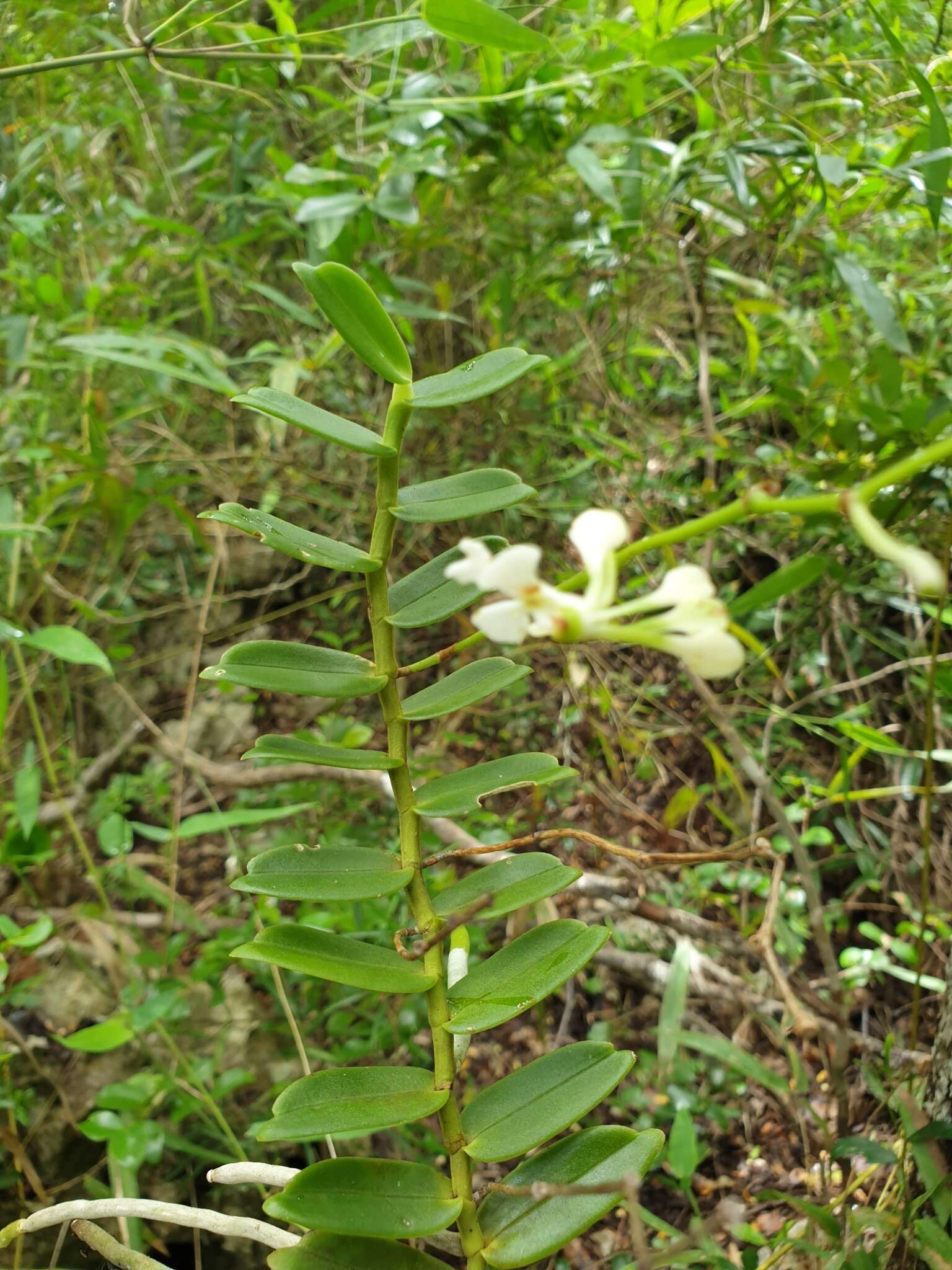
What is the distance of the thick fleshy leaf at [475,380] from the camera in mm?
422

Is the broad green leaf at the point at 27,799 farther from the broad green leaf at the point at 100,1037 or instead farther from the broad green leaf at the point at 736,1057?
the broad green leaf at the point at 736,1057

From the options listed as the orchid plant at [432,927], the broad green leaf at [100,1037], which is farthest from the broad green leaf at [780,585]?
the broad green leaf at [100,1037]

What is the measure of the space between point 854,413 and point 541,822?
0.68 m

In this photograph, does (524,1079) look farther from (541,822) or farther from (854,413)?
(854,413)

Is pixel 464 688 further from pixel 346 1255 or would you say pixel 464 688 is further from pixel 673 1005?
pixel 673 1005

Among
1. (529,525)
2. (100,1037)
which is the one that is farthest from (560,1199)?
(529,525)

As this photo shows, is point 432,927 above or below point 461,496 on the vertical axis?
below

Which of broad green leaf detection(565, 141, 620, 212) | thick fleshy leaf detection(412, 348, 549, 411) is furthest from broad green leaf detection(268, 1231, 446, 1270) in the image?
broad green leaf detection(565, 141, 620, 212)

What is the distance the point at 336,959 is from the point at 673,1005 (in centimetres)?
48

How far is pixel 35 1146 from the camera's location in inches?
32.5

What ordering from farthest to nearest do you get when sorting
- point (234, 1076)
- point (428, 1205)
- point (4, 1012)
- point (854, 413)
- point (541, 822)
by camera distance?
point (541, 822) < point (854, 413) < point (4, 1012) < point (234, 1076) < point (428, 1205)

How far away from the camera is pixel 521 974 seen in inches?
15.4

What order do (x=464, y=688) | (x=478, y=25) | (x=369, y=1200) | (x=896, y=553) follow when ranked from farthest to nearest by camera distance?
(x=478, y=25) → (x=464, y=688) → (x=369, y=1200) → (x=896, y=553)

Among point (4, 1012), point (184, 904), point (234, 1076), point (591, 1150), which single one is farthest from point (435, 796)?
point (4, 1012)
